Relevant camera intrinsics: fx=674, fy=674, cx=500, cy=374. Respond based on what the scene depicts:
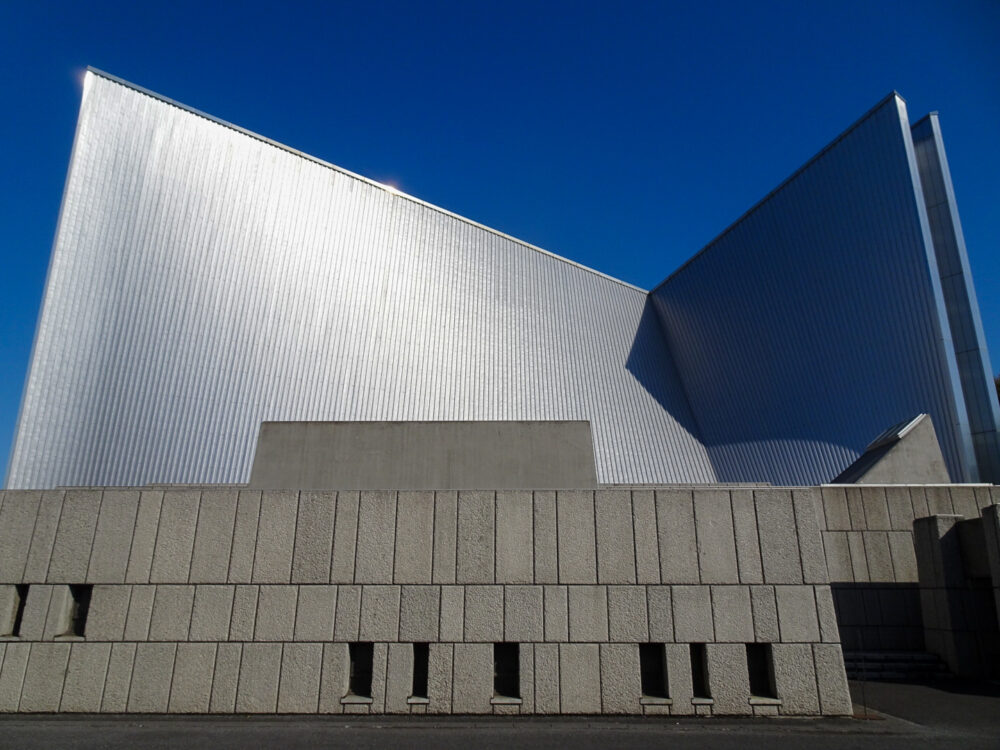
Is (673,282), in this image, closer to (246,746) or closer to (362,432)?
(362,432)

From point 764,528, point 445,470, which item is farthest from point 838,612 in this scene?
point 445,470

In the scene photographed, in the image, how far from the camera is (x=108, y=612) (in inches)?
303

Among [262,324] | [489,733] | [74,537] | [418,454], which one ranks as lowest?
[489,733]

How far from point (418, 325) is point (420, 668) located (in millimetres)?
16216

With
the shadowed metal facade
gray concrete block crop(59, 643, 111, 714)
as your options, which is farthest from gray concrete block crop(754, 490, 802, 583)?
the shadowed metal facade

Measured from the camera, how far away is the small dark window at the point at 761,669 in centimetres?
743

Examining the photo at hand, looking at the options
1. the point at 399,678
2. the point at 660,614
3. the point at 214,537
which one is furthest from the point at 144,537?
the point at 660,614

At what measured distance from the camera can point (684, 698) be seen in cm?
728

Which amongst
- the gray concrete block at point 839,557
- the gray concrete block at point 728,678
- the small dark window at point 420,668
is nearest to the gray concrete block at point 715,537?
the gray concrete block at point 728,678

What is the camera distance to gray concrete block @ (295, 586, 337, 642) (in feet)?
24.5

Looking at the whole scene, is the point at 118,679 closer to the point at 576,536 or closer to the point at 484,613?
the point at 484,613

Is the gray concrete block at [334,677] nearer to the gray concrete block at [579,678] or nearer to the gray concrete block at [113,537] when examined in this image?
the gray concrete block at [579,678]

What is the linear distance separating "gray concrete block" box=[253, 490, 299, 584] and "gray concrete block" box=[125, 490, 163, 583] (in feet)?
4.08

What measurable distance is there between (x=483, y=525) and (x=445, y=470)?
245 cm
